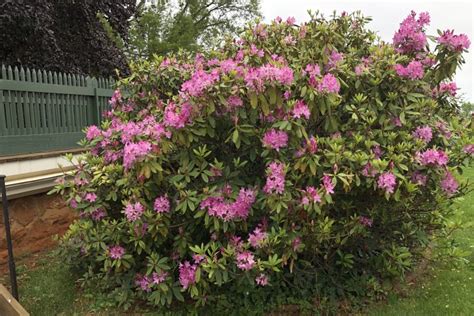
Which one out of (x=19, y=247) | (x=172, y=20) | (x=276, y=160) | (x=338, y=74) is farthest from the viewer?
(x=172, y=20)

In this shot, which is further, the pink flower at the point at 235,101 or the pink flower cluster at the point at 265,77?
the pink flower at the point at 235,101

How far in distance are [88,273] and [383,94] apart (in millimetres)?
2869

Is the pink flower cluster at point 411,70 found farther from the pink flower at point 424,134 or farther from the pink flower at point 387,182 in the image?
the pink flower at point 387,182

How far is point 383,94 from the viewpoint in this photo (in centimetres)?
346

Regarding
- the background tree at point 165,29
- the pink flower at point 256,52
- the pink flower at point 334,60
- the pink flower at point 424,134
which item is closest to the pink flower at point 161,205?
the pink flower at point 256,52

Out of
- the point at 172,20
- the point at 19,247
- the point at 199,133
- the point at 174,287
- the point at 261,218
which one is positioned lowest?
the point at 19,247

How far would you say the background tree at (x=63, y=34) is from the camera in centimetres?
704

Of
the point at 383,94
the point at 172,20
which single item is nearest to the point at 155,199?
the point at 383,94

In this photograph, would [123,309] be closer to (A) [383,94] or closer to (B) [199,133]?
(B) [199,133]

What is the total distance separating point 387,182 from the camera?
2.85 meters

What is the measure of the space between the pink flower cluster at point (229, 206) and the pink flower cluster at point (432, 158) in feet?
3.84

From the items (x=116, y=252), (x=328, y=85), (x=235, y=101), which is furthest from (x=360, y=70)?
(x=116, y=252)

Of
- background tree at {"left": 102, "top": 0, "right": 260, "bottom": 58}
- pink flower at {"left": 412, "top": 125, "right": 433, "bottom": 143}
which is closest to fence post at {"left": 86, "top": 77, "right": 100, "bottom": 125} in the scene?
pink flower at {"left": 412, "top": 125, "right": 433, "bottom": 143}

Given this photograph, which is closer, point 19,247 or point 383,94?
point 383,94
